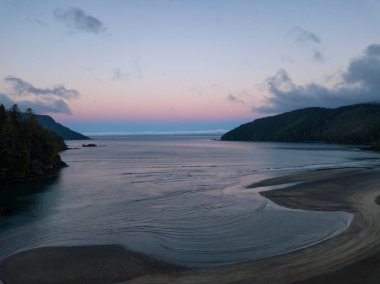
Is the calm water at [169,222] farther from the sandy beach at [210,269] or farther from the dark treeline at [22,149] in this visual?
the dark treeline at [22,149]

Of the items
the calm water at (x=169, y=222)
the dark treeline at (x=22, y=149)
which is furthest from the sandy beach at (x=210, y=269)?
the dark treeline at (x=22, y=149)

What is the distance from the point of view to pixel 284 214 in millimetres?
41062

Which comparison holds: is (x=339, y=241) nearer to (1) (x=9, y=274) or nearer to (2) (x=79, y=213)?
(1) (x=9, y=274)

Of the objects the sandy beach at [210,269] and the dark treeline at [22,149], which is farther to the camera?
the dark treeline at [22,149]

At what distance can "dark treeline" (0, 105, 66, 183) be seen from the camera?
70.6 meters

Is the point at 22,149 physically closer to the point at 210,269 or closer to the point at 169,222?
the point at 169,222

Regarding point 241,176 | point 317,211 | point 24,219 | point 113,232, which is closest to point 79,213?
point 24,219

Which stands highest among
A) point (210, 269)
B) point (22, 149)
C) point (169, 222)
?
point (22, 149)

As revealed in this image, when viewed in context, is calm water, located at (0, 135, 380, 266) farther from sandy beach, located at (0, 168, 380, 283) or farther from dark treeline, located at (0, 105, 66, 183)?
dark treeline, located at (0, 105, 66, 183)

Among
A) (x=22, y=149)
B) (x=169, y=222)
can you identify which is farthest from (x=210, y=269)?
(x=22, y=149)

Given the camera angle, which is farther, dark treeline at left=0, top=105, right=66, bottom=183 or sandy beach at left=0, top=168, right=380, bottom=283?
dark treeline at left=0, top=105, right=66, bottom=183

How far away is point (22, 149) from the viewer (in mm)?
73938

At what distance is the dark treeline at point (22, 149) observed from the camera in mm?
70562

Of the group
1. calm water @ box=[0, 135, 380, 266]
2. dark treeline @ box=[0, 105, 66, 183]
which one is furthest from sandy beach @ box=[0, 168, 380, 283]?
dark treeline @ box=[0, 105, 66, 183]
